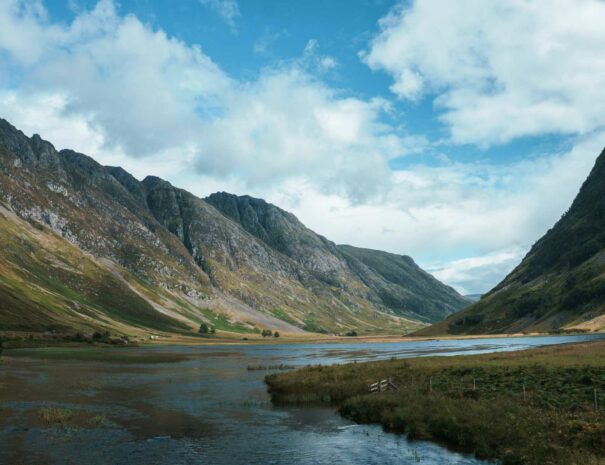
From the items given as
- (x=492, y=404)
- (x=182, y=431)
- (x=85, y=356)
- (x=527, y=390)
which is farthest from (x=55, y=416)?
(x=85, y=356)

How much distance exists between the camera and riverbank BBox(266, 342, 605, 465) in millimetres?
28078

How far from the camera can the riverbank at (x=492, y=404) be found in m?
28.1

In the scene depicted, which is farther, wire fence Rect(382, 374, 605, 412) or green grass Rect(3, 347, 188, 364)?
green grass Rect(3, 347, 188, 364)

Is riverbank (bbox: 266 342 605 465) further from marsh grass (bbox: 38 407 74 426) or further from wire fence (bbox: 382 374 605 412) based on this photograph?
marsh grass (bbox: 38 407 74 426)

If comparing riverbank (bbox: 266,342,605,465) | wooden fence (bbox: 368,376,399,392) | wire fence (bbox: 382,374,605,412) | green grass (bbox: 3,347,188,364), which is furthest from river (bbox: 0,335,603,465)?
green grass (bbox: 3,347,188,364)

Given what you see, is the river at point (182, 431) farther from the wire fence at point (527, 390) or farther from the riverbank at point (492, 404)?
the wire fence at point (527, 390)

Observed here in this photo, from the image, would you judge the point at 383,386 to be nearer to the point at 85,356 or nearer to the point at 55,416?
the point at 55,416

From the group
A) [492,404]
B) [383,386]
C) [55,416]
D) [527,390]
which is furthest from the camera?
[383,386]

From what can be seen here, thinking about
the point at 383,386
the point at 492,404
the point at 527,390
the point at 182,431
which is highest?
the point at 527,390

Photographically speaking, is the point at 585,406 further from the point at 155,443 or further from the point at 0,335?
the point at 0,335

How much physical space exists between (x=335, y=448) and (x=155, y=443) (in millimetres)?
13471

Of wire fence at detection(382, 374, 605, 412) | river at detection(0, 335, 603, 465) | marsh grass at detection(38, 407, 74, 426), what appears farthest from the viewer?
marsh grass at detection(38, 407, 74, 426)

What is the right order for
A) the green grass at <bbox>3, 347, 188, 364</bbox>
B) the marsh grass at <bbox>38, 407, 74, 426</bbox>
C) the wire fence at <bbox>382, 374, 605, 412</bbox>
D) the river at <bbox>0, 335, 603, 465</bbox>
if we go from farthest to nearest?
the green grass at <bbox>3, 347, 188, 364</bbox>, the marsh grass at <bbox>38, 407, 74, 426</bbox>, the wire fence at <bbox>382, 374, 605, 412</bbox>, the river at <bbox>0, 335, 603, 465</bbox>

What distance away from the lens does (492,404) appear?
36.8m
